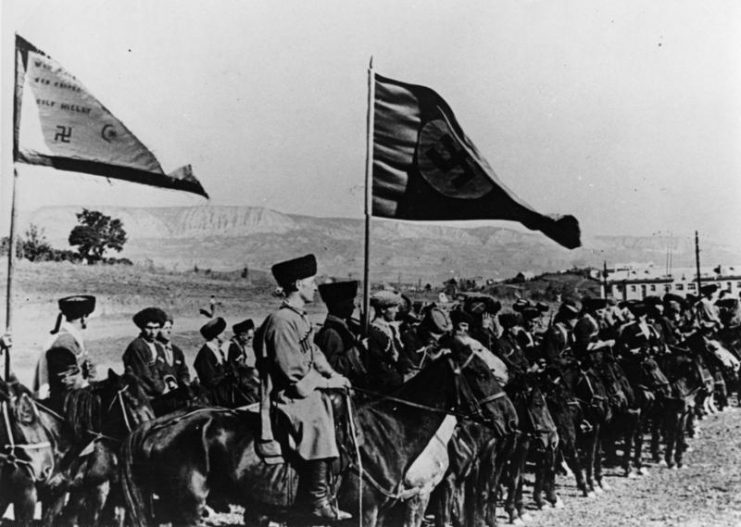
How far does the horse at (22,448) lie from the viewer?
679cm

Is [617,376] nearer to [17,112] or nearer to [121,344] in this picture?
[121,344]

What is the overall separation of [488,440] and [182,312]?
652 centimetres

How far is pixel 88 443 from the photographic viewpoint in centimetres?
702

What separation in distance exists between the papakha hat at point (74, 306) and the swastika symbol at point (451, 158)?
3978 mm

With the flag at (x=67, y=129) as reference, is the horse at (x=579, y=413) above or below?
below

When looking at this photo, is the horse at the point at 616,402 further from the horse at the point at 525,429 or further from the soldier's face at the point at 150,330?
the soldier's face at the point at 150,330

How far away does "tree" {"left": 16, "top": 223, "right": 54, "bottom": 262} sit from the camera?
1062 cm

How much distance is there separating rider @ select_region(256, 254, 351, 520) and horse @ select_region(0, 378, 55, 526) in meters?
2.08

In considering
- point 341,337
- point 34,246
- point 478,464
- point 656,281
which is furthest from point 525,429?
point 656,281

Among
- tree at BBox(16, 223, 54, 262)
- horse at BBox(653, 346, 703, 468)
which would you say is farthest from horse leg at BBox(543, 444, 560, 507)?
tree at BBox(16, 223, 54, 262)

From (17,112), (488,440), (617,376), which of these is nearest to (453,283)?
(617,376)

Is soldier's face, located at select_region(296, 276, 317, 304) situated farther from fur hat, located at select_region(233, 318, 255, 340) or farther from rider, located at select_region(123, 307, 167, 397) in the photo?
fur hat, located at select_region(233, 318, 255, 340)

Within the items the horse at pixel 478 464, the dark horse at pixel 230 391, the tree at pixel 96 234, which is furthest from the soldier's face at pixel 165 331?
the horse at pixel 478 464

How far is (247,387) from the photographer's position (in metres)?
8.59
